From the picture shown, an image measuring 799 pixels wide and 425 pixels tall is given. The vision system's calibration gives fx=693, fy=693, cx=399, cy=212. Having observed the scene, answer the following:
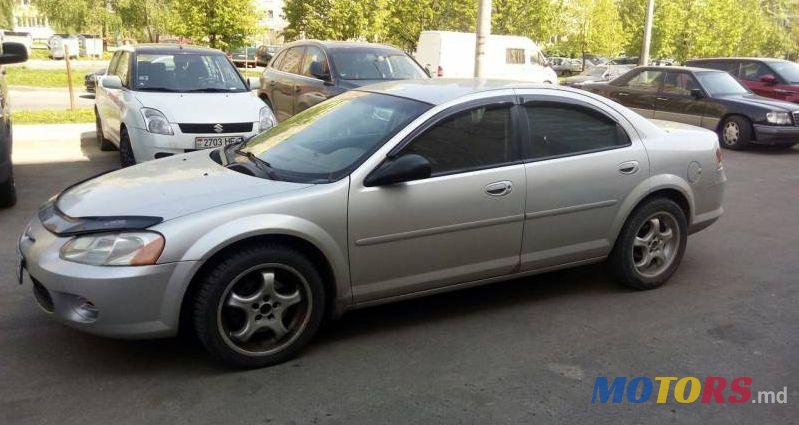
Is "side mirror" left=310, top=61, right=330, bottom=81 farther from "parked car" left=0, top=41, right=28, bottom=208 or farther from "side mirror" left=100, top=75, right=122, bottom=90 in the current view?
"parked car" left=0, top=41, right=28, bottom=208

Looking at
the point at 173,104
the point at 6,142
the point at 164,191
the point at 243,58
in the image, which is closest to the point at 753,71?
the point at 173,104

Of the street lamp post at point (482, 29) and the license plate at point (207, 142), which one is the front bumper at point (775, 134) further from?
the license plate at point (207, 142)

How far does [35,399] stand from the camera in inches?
130

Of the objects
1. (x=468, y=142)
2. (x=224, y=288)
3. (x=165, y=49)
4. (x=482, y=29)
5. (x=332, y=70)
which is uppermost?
(x=482, y=29)

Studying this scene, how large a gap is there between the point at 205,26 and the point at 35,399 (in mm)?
17385

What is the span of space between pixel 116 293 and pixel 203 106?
4997 mm

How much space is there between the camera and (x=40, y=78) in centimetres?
2364

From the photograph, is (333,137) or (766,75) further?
(766,75)

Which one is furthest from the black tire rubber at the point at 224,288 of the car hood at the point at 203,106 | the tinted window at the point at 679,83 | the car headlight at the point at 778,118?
the tinted window at the point at 679,83

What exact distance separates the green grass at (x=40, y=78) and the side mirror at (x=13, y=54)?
51.8 feet

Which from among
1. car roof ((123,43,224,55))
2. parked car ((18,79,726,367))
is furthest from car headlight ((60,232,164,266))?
car roof ((123,43,224,55))

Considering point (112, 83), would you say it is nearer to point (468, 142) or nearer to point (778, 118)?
point (468, 142)

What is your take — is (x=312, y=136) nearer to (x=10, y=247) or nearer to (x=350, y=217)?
(x=350, y=217)

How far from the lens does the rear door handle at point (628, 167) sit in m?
4.67
